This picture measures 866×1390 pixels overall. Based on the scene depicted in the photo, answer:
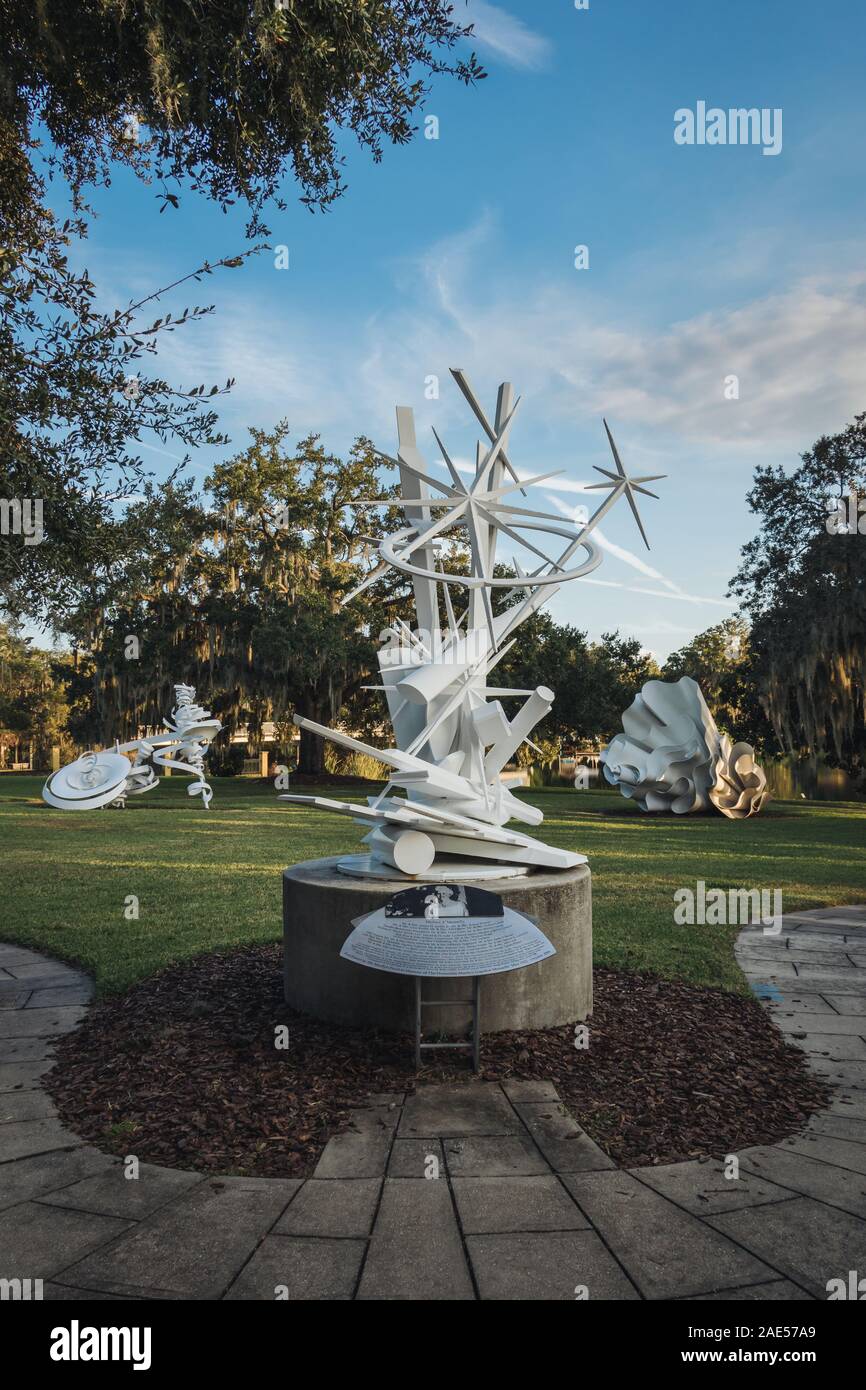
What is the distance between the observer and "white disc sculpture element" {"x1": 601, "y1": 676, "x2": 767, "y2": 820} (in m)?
22.5

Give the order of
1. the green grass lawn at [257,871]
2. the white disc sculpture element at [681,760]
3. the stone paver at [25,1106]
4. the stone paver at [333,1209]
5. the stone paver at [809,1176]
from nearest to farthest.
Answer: the stone paver at [333,1209] < the stone paver at [809,1176] < the stone paver at [25,1106] < the green grass lawn at [257,871] < the white disc sculpture element at [681,760]

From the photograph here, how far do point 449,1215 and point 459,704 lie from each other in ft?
11.7

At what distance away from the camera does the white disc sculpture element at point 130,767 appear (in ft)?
71.7

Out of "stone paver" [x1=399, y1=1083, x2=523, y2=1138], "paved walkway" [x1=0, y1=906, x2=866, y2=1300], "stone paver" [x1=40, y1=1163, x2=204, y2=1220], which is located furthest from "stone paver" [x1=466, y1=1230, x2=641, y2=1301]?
"stone paver" [x1=40, y1=1163, x2=204, y2=1220]

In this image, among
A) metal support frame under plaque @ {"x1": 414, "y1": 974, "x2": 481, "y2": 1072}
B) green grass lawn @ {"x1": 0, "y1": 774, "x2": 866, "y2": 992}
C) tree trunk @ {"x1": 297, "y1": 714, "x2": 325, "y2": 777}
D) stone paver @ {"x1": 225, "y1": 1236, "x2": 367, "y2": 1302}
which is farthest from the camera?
tree trunk @ {"x1": 297, "y1": 714, "x2": 325, "y2": 777}

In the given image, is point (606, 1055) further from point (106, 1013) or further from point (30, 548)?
point (30, 548)

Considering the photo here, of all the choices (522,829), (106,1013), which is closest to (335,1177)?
(106,1013)

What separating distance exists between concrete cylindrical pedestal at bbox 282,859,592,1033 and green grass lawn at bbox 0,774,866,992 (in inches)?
67.9

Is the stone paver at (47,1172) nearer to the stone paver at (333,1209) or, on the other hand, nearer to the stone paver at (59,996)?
the stone paver at (333,1209)

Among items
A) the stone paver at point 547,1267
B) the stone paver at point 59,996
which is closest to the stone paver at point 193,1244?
the stone paver at point 547,1267

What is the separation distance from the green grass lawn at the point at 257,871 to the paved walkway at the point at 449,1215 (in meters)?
2.92

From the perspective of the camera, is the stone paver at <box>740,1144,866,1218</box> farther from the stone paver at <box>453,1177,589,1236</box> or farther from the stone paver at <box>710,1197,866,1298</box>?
the stone paver at <box>453,1177,589,1236</box>

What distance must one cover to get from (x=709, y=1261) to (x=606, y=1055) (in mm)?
1984

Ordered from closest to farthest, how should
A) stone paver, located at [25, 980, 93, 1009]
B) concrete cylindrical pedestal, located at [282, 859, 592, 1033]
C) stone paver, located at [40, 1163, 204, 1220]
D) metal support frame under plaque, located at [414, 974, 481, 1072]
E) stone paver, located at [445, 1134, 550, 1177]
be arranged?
stone paver, located at [40, 1163, 204, 1220] < stone paver, located at [445, 1134, 550, 1177] < metal support frame under plaque, located at [414, 974, 481, 1072] < concrete cylindrical pedestal, located at [282, 859, 592, 1033] < stone paver, located at [25, 980, 93, 1009]
